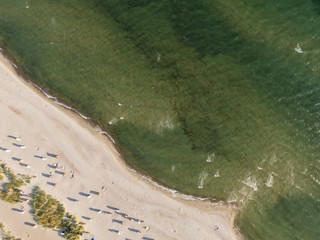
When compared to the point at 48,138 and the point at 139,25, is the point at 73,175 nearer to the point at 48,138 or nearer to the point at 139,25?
the point at 48,138

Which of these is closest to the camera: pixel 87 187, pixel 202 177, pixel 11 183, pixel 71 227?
pixel 71 227

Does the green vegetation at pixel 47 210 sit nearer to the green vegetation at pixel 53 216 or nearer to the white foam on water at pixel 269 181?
the green vegetation at pixel 53 216

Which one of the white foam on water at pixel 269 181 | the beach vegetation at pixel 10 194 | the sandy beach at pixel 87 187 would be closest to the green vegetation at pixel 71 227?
the sandy beach at pixel 87 187

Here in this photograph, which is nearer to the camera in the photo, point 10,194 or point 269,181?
point 10,194

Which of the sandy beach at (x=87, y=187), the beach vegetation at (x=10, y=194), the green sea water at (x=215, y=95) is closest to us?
the beach vegetation at (x=10, y=194)

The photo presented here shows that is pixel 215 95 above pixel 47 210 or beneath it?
above

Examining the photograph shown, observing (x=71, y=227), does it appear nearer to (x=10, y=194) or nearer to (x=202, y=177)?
(x=10, y=194)

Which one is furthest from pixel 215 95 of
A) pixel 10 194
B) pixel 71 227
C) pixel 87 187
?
pixel 10 194
